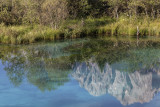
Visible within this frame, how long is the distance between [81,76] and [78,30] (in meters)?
8.49

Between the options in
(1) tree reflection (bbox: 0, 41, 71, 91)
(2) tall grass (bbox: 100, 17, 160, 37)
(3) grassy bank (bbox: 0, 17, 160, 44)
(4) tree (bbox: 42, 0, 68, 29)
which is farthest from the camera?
(4) tree (bbox: 42, 0, 68, 29)

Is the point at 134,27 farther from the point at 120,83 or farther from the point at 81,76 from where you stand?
the point at 120,83

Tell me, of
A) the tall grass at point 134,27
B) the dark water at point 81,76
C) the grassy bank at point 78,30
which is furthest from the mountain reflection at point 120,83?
the tall grass at point 134,27

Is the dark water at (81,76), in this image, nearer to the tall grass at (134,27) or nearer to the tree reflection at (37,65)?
the tree reflection at (37,65)

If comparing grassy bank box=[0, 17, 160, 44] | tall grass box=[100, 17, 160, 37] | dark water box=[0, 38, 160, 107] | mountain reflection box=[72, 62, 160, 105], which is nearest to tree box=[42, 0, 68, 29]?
grassy bank box=[0, 17, 160, 44]

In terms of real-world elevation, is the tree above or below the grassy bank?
above

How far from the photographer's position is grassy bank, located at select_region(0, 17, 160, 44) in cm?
1370

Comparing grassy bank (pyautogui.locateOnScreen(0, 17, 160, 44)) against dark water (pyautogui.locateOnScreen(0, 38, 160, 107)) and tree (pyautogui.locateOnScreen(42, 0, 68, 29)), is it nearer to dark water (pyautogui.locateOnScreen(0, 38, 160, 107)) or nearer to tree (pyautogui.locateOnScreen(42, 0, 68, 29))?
tree (pyautogui.locateOnScreen(42, 0, 68, 29))

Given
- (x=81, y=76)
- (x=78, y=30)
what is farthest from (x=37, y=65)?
(x=78, y=30)

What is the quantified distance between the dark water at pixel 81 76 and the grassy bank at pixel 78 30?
1917 mm

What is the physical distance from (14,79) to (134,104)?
396cm

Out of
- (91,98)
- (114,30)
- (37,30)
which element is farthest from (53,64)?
(114,30)

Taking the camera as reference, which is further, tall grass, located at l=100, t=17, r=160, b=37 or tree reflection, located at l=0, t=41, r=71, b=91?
tall grass, located at l=100, t=17, r=160, b=37

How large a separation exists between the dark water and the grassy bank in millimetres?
1917
